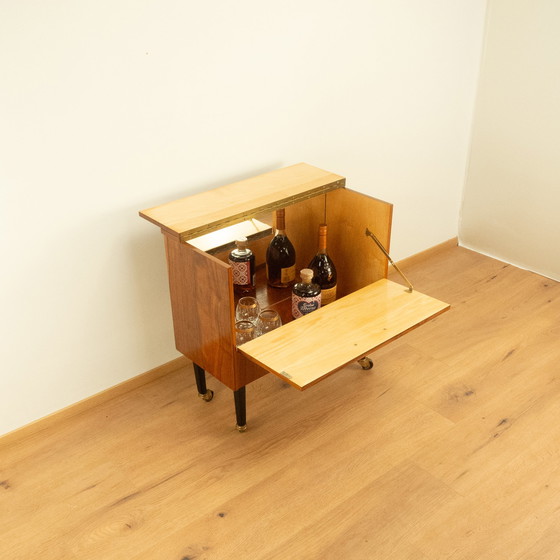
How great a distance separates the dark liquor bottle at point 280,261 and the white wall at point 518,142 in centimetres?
118

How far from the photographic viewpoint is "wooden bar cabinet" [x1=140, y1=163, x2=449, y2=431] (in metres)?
1.81

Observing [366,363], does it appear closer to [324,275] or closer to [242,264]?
[324,275]

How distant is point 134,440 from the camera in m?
2.07

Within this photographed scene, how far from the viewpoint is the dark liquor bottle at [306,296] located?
2.00m

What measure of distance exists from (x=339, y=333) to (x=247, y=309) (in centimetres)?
31

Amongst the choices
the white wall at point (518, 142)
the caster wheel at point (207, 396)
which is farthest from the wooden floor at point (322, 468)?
the white wall at point (518, 142)

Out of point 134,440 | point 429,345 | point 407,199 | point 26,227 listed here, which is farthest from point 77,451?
point 407,199

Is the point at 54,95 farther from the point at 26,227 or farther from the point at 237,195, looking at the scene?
the point at 237,195

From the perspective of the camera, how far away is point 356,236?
215 centimetres

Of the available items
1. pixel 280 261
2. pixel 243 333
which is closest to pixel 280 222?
pixel 280 261

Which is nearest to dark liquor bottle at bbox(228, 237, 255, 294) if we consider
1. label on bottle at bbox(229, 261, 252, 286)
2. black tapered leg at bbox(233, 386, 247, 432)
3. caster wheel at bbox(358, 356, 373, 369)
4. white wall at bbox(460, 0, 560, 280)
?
label on bottle at bbox(229, 261, 252, 286)

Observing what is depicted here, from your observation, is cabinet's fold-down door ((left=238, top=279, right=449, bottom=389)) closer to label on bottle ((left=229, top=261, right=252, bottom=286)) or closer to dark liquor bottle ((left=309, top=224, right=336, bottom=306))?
dark liquor bottle ((left=309, top=224, right=336, bottom=306))

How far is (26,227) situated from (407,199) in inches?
61.8

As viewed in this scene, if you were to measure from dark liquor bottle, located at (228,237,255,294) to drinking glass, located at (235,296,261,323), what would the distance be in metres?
0.09
